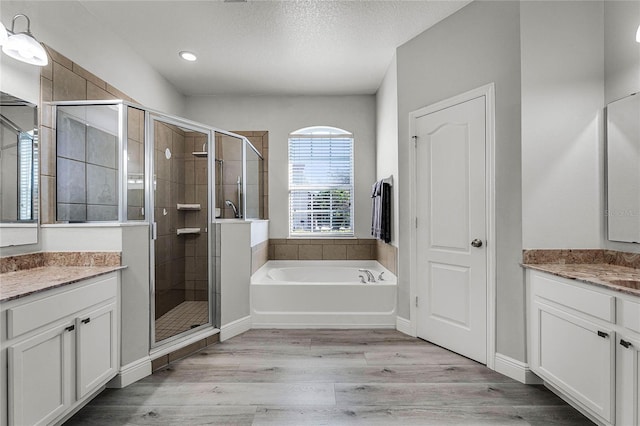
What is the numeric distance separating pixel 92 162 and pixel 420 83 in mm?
2774

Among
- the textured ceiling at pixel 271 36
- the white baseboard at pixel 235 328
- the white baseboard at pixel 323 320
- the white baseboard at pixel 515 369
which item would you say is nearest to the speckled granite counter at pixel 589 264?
the white baseboard at pixel 515 369

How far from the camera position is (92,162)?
219 centimetres

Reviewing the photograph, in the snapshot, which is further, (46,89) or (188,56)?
(188,56)

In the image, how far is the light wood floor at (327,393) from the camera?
1.73m

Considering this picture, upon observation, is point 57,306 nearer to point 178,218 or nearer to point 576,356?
point 178,218

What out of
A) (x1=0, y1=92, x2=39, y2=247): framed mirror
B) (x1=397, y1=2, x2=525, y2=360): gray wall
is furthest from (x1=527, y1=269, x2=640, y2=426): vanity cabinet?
(x1=0, y1=92, x2=39, y2=247): framed mirror

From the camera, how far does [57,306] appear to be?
60.3 inches

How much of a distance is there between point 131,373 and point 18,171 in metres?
1.49

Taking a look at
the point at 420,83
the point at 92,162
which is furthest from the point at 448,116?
the point at 92,162

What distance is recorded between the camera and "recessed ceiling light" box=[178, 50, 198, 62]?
3.02 m

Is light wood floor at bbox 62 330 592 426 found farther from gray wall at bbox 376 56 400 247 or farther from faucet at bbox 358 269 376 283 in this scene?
gray wall at bbox 376 56 400 247

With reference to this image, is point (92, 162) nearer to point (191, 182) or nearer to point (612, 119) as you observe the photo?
point (191, 182)

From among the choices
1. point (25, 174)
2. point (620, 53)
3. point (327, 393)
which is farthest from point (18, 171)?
point (620, 53)

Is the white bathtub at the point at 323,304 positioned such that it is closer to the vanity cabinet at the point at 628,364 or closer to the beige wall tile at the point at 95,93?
the vanity cabinet at the point at 628,364
